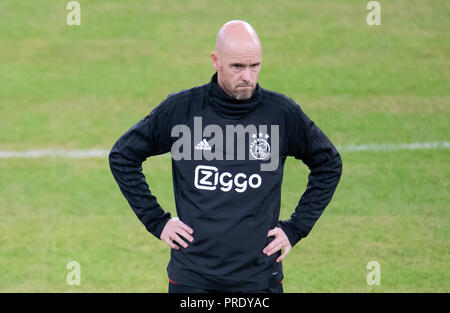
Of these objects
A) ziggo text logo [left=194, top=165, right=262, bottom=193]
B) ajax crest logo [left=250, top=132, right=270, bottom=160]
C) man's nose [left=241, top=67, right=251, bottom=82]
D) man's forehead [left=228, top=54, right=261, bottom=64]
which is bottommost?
ziggo text logo [left=194, top=165, right=262, bottom=193]

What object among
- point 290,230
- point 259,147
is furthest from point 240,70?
point 290,230

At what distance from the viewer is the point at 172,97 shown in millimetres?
4855

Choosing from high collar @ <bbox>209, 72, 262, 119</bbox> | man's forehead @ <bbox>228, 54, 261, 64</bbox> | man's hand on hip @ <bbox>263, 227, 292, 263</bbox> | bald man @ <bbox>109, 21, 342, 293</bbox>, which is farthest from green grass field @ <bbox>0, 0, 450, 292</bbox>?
man's forehead @ <bbox>228, 54, 261, 64</bbox>

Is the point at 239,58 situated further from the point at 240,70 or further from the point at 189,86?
the point at 189,86

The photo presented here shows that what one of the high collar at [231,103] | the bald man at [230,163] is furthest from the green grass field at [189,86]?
the high collar at [231,103]

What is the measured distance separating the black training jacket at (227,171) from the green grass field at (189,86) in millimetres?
3462

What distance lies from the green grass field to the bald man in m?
3.44

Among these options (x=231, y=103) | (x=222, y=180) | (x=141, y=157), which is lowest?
(x=222, y=180)

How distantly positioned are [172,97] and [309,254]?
14.5ft

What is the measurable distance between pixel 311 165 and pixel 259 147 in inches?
17.9

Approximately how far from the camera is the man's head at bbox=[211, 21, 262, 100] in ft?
15.1

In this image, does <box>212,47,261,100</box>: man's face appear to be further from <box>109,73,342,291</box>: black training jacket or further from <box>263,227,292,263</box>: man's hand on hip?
<box>263,227,292,263</box>: man's hand on hip

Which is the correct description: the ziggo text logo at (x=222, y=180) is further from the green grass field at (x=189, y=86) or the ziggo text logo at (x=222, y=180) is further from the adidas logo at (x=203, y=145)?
the green grass field at (x=189, y=86)

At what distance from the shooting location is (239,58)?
4609 millimetres
